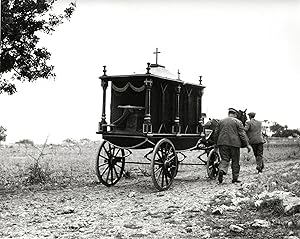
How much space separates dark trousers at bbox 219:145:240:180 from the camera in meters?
11.3

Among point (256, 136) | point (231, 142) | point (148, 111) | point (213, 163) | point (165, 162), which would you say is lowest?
point (213, 163)

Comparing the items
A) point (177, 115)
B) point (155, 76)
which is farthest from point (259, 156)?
point (155, 76)

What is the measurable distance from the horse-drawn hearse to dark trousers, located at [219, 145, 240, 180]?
0.91 metres

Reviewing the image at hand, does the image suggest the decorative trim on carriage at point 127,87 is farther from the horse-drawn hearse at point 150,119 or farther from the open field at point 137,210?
the open field at point 137,210

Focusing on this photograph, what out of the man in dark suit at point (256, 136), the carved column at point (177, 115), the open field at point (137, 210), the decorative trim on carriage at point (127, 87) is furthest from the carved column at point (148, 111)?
the man in dark suit at point (256, 136)

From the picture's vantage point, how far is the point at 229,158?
11.5 meters

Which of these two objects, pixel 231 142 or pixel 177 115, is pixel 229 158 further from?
pixel 177 115

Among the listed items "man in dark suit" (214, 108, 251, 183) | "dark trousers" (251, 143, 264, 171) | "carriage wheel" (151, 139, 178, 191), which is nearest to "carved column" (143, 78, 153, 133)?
"carriage wheel" (151, 139, 178, 191)

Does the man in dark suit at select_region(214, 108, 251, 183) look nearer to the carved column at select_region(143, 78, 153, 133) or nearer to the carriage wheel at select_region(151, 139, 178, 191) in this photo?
the carriage wheel at select_region(151, 139, 178, 191)

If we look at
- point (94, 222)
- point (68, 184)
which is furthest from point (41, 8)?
point (94, 222)

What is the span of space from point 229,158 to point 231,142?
17.9 inches

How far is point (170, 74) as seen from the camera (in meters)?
11.8

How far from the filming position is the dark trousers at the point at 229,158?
444 inches

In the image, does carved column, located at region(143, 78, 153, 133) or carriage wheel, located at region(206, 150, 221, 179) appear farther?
carriage wheel, located at region(206, 150, 221, 179)
